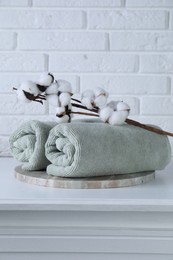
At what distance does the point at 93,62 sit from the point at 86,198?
2.25ft

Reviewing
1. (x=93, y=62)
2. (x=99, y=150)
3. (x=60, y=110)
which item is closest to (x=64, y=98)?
(x=60, y=110)

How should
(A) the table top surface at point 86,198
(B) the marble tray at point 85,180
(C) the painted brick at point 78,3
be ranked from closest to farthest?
(A) the table top surface at point 86,198 < (B) the marble tray at point 85,180 < (C) the painted brick at point 78,3

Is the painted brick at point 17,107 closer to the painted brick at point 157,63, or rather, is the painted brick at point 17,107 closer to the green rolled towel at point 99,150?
the painted brick at point 157,63

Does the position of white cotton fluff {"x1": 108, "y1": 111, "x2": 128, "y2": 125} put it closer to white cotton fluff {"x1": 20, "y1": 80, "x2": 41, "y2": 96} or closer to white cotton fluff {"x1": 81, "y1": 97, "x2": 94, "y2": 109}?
white cotton fluff {"x1": 81, "y1": 97, "x2": 94, "y2": 109}

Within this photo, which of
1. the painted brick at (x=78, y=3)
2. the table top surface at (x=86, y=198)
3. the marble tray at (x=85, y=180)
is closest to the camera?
the table top surface at (x=86, y=198)

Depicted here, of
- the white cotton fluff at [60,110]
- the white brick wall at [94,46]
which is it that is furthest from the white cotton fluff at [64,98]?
the white brick wall at [94,46]

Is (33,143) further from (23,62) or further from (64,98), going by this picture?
(23,62)

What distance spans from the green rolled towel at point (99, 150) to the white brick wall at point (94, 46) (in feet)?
1.52

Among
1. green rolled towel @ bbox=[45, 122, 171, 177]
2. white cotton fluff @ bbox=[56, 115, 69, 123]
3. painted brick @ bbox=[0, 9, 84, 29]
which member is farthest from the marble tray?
painted brick @ bbox=[0, 9, 84, 29]

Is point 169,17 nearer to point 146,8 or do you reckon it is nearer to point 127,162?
point 146,8

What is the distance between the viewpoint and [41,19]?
4.72 feet

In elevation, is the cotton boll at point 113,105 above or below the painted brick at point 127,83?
below

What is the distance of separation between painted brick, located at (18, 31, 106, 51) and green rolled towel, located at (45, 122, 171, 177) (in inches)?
19.8

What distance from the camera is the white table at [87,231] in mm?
831
